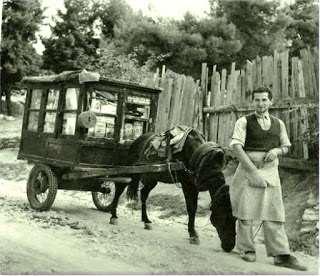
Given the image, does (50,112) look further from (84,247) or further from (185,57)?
(185,57)

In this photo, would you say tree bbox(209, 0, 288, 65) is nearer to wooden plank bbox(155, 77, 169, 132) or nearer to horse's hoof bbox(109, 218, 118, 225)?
wooden plank bbox(155, 77, 169, 132)

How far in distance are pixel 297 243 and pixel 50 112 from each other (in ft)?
14.4

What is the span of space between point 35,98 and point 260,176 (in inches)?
187

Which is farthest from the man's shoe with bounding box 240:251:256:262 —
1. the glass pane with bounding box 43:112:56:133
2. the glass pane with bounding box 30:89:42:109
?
the glass pane with bounding box 30:89:42:109

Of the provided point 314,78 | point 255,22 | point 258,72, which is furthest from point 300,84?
point 255,22

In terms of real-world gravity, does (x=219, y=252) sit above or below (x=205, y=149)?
below

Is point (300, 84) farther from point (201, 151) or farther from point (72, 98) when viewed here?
point (72, 98)

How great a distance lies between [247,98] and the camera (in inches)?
327

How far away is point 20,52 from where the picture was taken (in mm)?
7410

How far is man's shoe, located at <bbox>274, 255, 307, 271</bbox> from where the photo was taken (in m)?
4.78

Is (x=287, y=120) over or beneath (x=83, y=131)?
over

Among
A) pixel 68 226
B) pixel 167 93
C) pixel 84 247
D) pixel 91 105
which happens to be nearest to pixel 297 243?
pixel 84 247

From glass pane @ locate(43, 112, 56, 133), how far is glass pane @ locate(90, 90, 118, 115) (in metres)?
1.00

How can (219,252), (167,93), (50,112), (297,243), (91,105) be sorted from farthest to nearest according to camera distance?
(167,93) → (50,112) → (91,105) → (297,243) → (219,252)
